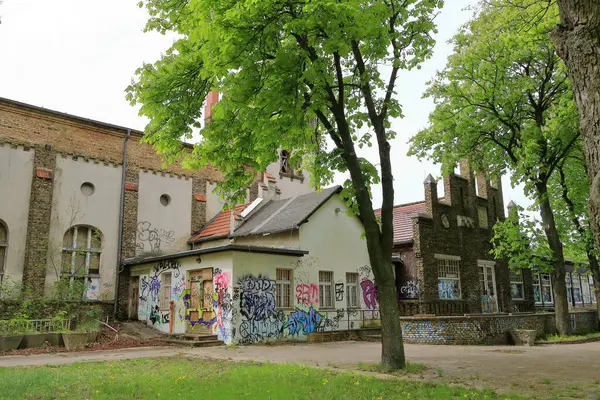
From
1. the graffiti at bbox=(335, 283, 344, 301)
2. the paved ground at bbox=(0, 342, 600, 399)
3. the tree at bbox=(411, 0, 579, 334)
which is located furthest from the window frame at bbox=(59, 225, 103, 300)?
the tree at bbox=(411, 0, 579, 334)

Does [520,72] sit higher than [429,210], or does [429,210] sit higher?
[520,72]

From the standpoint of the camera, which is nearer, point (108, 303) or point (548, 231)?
point (548, 231)

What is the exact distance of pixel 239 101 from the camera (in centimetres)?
1045

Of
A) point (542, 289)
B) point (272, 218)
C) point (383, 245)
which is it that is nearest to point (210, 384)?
point (383, 245)

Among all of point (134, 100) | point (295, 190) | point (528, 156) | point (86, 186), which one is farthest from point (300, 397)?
point (295, 190)

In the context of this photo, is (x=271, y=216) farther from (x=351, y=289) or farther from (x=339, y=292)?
(x=351, y=289)

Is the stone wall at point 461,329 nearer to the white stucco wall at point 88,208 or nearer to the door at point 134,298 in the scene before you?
the door at point 134,298

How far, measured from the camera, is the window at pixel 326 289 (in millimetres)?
21516

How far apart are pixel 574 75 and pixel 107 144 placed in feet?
72.9

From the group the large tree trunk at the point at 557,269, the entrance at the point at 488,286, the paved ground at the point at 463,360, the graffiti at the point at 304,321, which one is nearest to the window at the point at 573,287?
the entrance at the point at 488,286

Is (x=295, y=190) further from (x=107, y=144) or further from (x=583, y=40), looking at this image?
(x=583, y=40)

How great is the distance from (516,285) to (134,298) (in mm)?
22405

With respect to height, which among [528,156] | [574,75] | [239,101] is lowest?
[574,75]

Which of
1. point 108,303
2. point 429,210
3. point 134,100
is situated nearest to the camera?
point 134,100
